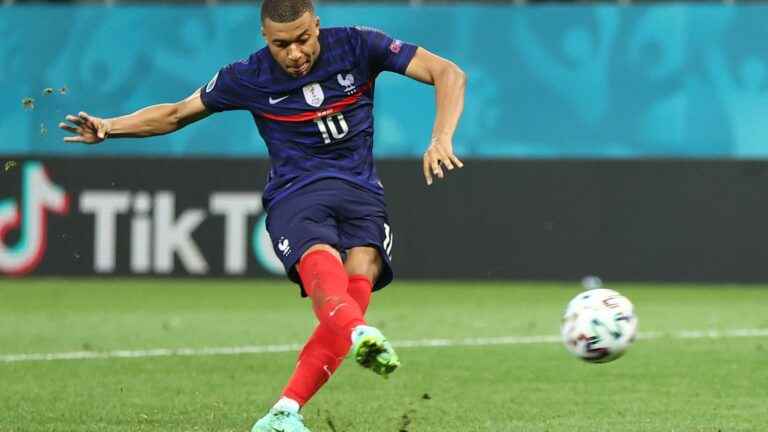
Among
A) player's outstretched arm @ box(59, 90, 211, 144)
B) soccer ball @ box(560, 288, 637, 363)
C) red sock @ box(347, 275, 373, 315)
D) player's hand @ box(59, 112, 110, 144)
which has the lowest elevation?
soccer ball @ box(560, 288, 637, 363)

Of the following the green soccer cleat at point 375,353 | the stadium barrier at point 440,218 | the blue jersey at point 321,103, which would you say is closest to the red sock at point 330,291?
the green soccer cleat at point 375,353

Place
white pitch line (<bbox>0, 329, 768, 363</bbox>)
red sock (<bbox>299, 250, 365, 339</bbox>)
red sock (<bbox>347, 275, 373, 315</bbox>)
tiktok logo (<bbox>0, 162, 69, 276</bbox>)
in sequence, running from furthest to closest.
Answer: tiktok logo (<bbox>0, 162, 69, 276</bbox>), white pitch line (<bbox>0, 329, 768, 363</bbox>), red sock (<bbox>347, 275, 373, 315</bbox>), red sock (<bbox>299, 250, 365, 339</bbox>)

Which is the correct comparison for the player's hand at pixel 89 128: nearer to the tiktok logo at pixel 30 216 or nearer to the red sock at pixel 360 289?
the red sock at pixel 360 289

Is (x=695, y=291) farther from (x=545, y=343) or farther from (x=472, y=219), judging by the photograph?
(x=545, y=343)

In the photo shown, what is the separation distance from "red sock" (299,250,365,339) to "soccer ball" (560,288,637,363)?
91 centimetres

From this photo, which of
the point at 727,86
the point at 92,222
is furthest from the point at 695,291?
the point at 92,222

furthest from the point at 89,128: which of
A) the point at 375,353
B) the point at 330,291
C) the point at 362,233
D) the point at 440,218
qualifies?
the point at 440,218

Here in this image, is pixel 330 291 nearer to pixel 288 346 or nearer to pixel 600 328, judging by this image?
pixel 600 328

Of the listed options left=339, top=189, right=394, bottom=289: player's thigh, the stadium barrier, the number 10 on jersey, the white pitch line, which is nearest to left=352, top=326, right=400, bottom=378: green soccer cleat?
left=339, top=189, right=394, bottom=289: player's thigh

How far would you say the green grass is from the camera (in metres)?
7.76

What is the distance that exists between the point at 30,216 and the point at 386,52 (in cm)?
1066

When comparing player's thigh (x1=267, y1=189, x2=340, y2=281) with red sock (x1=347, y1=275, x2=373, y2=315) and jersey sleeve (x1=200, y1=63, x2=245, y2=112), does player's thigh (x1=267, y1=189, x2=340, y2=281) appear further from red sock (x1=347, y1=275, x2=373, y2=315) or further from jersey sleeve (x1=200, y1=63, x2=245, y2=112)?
jersey sleeve (x1=200, y1=63, x2=245, y2=112)

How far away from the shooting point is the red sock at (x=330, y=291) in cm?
646

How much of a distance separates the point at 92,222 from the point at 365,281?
10558 millimetres
